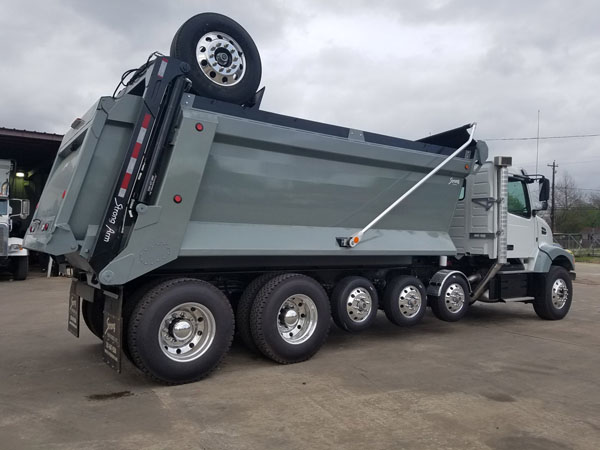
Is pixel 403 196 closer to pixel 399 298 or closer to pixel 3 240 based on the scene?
pixel 399 298

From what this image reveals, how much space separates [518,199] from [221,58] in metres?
5.59

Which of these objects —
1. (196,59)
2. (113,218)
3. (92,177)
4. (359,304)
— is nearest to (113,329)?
(113,218)

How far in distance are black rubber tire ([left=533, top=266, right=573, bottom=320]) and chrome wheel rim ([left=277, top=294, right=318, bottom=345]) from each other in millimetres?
4798

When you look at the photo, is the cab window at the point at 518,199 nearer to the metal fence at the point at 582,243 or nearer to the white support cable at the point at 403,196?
the white support cable at the point at 403,196

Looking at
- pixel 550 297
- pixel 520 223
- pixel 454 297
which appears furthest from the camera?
pixel 550 297

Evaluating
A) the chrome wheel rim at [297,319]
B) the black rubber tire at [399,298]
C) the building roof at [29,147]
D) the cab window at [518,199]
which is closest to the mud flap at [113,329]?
the chrome wheel rim at [297,319]

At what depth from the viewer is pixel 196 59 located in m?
5.13

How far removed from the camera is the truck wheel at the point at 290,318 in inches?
214

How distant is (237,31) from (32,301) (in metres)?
8.38

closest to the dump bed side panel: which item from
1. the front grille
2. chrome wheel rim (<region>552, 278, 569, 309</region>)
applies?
chrome wheel rim (<region>552, 278, 569, 309</region>)

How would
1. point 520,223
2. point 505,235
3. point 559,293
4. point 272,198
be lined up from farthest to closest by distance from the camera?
point 559,293
point 520,223
point 505,235
point 272,198

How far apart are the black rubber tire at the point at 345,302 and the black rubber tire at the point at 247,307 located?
3.16 feet

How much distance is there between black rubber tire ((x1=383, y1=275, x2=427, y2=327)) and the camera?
6.68 m

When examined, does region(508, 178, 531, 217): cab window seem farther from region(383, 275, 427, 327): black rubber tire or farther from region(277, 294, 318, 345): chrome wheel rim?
region(277, 294, 318, 345): chrome wheel rim
